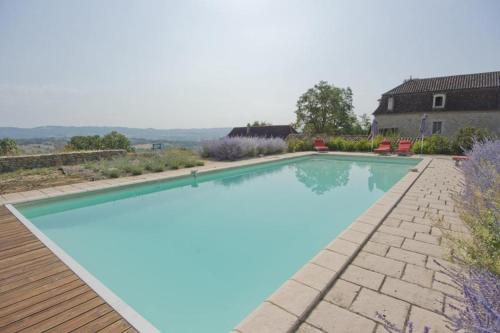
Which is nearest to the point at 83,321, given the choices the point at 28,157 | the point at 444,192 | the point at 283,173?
the point at 444,192

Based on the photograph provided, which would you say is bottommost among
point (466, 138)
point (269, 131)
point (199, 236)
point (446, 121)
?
point (199, 236)

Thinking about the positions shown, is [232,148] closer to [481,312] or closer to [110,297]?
[110,297]

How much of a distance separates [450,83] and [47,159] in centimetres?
2422

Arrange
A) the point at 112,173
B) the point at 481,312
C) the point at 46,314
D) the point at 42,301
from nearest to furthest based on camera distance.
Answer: the point at 481,312 → the point at 46,314 → the point at 42,301 → the point at 112,173

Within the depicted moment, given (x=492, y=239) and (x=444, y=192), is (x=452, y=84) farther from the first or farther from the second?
(x=492, y=239)

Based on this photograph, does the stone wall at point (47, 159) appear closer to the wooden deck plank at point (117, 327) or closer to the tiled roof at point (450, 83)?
the wooden deck plank at point (117, 327)

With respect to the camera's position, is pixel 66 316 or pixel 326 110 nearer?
pixel 66 316

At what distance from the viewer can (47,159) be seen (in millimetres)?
8086

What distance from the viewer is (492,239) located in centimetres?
168

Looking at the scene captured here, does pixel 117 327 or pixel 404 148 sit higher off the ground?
pixel 404 148

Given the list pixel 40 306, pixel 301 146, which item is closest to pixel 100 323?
pixel 40 306

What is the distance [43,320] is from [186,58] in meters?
9.70

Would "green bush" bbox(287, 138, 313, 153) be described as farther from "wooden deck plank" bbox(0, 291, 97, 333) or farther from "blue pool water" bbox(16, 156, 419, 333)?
"wooden deck plank" bbox(0, 291, 97, 333)

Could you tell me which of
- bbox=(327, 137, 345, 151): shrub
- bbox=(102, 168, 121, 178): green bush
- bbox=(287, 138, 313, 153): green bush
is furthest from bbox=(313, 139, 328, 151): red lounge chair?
bbox=(102, 168, 121, 178): green bush
